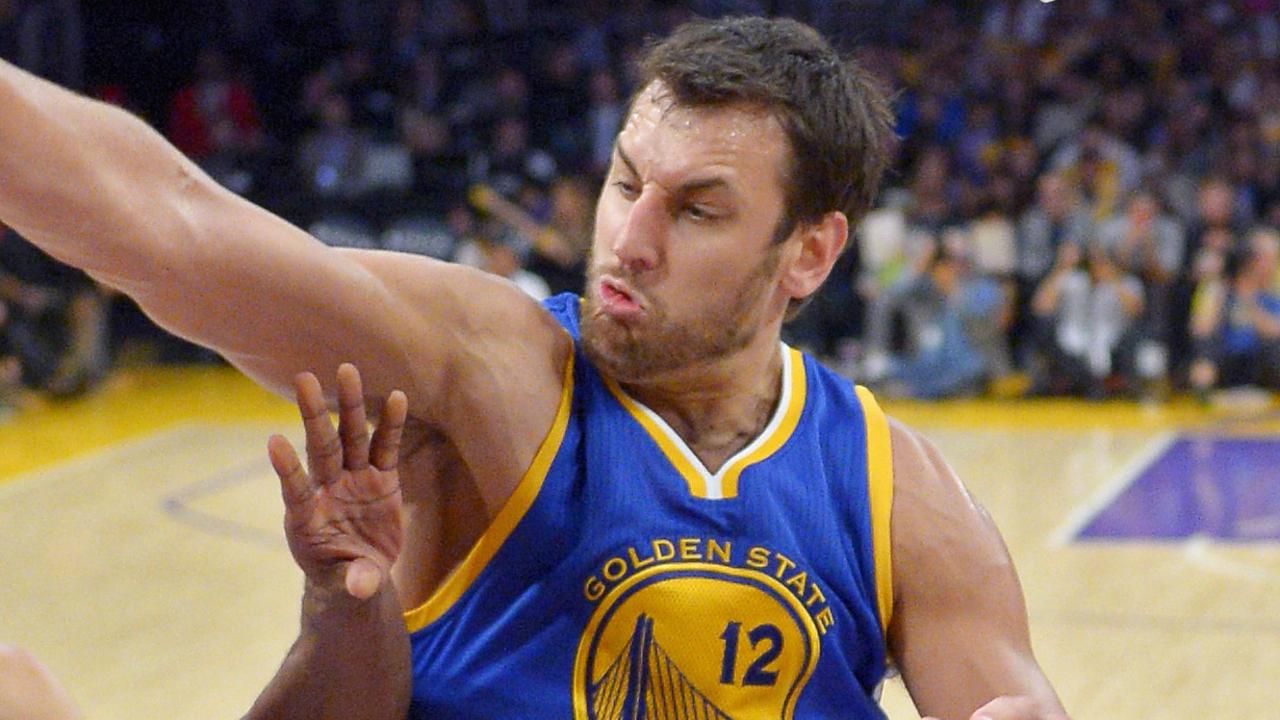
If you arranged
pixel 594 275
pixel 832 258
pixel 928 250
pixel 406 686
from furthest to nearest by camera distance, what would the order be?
1. pixel 928 250
2. pixel 832 258
3. pixel 594 275
4. pixel 406 686

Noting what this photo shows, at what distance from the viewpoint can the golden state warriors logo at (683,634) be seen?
2.81 meters

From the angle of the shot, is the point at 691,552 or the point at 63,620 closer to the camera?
the point at 691,552

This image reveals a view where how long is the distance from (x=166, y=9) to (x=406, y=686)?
16.4 metres

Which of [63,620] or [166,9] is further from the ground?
[166,9]

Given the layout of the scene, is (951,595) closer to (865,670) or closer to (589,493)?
(865,670)

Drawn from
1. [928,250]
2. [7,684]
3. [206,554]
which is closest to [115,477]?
[206,554]

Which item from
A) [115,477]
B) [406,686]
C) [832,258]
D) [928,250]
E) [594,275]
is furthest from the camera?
[928,250]

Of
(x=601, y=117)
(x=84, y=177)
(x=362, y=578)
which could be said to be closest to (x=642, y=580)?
(x=362, y=578)

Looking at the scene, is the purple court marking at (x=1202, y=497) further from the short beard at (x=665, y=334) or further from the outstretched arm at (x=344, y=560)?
the outstretched arm at (x=344, y=560)

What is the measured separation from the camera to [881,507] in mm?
3002

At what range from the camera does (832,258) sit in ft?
10.4

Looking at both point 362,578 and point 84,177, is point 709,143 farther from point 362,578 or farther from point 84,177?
point 84,177

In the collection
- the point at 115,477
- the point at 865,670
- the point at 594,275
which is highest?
the point at 594,275

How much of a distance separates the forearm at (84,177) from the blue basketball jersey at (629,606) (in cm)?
82
